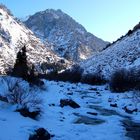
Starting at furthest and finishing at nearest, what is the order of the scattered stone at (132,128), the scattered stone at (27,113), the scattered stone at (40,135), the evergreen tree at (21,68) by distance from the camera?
the evergreen tree at (21,68) < the scattered stone at (27,113) < the scattered stone at (132,128) < the scattered stone at (40,135)

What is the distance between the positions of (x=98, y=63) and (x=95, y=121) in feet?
288

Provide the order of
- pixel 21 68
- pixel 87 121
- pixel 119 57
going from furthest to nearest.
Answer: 1. pixel 119 57
2. pixel 21 68
3. pixel 87 121

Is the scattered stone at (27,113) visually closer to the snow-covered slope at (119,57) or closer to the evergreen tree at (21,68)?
the evergreen tree at (21,68)

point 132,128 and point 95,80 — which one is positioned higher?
point 95,80

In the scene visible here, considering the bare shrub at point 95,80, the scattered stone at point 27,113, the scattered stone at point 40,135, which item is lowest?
the scattered stone at point 40,135

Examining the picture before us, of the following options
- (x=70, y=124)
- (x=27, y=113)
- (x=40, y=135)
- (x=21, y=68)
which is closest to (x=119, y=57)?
(x=21, y=68)

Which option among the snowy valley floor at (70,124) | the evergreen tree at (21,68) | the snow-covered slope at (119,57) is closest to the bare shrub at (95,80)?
the snow-covered slope at (119,57)

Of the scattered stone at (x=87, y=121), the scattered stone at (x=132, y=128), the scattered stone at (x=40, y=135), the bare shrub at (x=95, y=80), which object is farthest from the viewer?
the bare shrub at (x=95, y=80)

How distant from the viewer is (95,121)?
100 ft

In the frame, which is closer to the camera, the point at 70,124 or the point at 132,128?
the point at 70,124

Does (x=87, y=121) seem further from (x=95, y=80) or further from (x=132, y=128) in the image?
(x=95, y=80)

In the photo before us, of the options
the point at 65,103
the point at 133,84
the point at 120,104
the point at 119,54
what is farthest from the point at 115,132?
the point at 119,54

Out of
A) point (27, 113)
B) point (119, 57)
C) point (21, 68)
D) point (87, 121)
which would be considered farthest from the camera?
point (119, 57)

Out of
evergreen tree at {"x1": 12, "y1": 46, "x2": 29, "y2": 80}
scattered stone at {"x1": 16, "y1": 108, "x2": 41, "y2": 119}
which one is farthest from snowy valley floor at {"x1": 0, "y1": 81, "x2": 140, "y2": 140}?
evergreen tree at {"x1": 12, "y1": 46, "x2": 29, "y2": 80}
